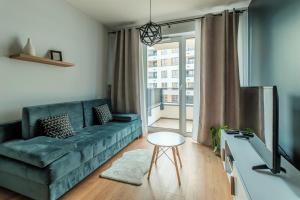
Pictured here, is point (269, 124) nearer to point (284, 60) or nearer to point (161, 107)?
point (284, 60)

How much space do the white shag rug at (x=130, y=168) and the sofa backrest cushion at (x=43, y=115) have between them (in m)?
0.98

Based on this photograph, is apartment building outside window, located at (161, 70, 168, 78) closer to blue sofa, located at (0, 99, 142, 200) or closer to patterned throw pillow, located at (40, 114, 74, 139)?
blue sofa, located at (0, 99, 142, 200)

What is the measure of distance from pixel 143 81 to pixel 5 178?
115 inches

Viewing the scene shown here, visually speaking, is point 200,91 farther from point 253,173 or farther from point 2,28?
point 2,28

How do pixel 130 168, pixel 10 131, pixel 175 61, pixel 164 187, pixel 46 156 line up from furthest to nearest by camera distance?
1. pixel 175 61
2. pixel 130 168
3. pixel 10 131
4. pixel 164 187
5. pixel 46 156

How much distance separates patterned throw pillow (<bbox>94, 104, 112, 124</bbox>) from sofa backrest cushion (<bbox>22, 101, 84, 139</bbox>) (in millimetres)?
324

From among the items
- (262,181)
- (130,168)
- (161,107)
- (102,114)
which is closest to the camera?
(262,181)

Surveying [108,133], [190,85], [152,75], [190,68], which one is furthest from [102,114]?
[190,68]

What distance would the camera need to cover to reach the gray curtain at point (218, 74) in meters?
3.24

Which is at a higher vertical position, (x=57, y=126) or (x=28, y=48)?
(x=28, y=48)

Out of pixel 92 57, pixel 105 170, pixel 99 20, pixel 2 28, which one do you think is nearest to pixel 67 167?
pixel 105 170

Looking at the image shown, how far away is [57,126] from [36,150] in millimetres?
725

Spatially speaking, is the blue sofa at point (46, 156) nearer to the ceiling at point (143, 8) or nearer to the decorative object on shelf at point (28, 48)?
the decorative object on shelf at point (28, 48)

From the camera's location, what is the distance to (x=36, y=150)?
173 cm
